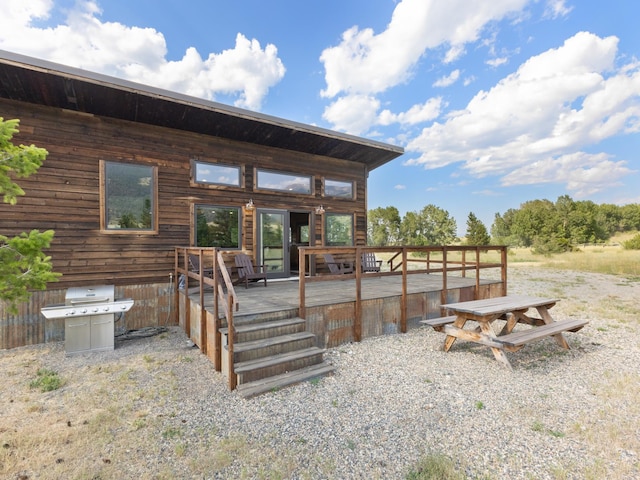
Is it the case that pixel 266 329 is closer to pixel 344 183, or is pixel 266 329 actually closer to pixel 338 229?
pixel 338 229

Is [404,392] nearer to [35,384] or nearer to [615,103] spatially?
[35,384]

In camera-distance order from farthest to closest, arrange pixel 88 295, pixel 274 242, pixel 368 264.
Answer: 1. pixel 368 264
2. pixel 274 242
3. pixel 88 295

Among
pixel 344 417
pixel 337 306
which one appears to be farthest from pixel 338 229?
pixel 344 417

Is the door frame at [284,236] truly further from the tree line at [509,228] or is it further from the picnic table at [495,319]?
the tree line at [509,228]

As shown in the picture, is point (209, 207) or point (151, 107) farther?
point (209, 207)

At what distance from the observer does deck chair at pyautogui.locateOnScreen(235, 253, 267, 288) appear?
6254 millimetres

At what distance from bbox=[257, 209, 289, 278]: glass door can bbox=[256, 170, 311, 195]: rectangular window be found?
61cm

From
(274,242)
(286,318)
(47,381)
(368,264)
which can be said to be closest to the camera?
(47,381)

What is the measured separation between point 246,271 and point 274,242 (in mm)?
1206

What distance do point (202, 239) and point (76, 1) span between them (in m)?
7.10

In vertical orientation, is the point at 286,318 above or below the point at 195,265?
below

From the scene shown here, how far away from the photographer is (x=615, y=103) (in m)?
27.4

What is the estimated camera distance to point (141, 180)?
5.80 m

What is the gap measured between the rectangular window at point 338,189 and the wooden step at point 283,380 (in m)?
5.33
